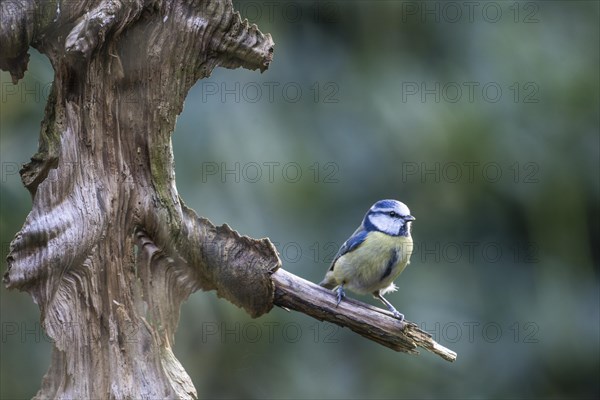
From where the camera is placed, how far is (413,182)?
5.43m

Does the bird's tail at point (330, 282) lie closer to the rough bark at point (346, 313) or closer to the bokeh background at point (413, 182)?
the rough bark at point (346, 313)

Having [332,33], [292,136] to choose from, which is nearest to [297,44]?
[332,33]

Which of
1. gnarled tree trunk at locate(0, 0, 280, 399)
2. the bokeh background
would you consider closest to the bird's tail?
gnarled tree trunk at locate(0, 0, 280, 399)

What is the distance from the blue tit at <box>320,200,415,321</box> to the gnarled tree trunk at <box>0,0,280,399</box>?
791 millimetres

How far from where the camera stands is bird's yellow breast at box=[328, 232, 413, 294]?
11.8 feet

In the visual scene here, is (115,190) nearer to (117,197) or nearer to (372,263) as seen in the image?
(117,197)

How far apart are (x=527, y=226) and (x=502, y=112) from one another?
839 mm

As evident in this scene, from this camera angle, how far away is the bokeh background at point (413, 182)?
16.1 feet

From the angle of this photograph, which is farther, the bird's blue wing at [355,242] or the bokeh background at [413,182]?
the bokeh background at [413,182]

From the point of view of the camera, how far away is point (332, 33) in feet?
18.5

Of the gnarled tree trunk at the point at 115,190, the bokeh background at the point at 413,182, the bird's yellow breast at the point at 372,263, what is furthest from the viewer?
the bokeh background at the point at 413,182

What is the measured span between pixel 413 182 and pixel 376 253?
6.20 ft

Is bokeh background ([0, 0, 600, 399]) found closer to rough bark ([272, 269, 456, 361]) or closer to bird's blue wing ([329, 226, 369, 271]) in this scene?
bird's blue wing ([329, 226, 369, 271])

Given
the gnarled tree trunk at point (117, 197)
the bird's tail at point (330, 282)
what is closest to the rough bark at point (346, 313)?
the gnarled tree trunk at point (117, 197)
